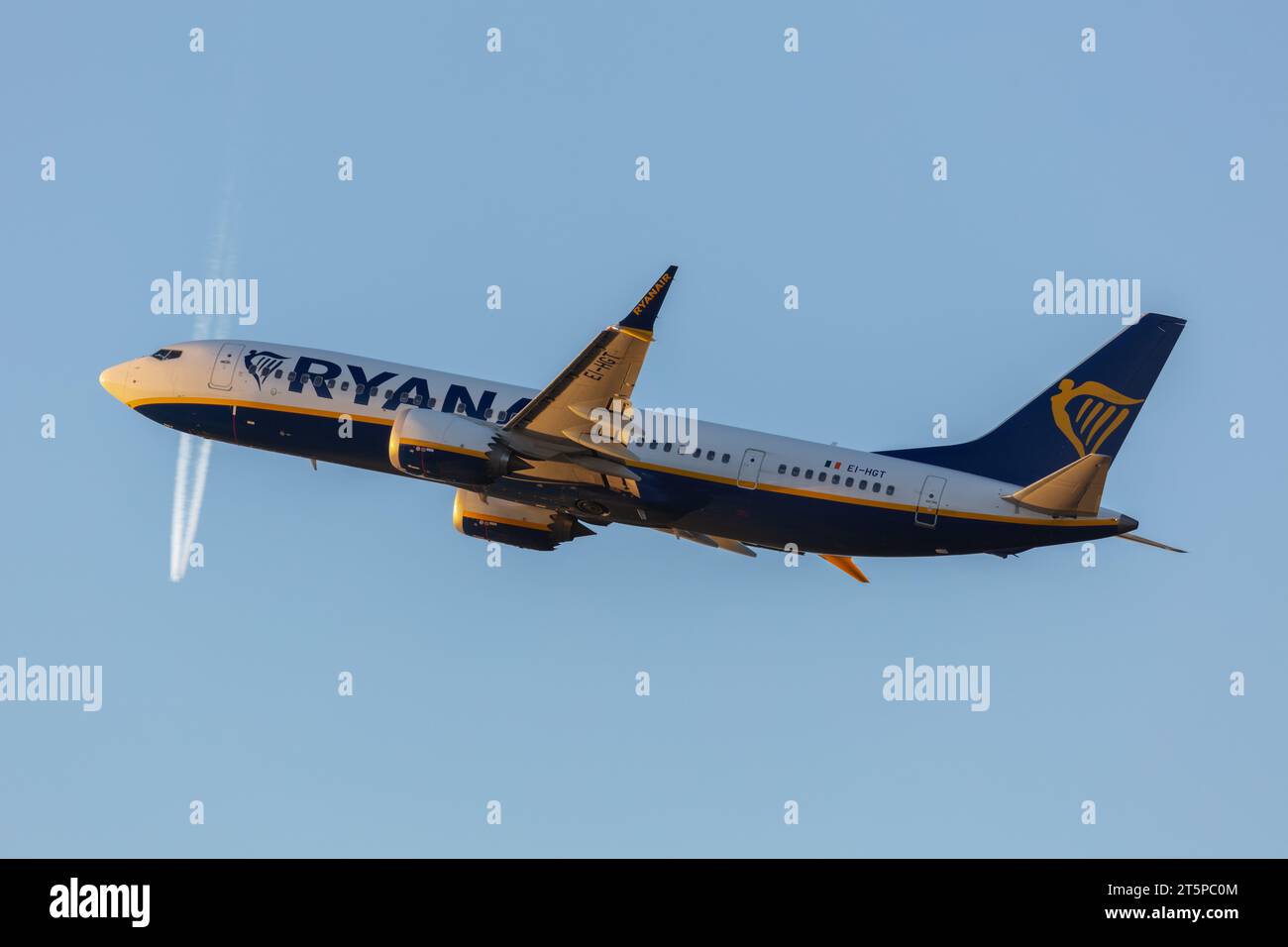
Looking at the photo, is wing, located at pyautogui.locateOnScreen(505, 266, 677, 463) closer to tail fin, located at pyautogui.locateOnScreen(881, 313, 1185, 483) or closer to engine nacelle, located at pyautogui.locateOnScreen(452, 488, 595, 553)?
engine nacelle, located at pyautogui.locateOnScreen(452, 488, 595, 553)

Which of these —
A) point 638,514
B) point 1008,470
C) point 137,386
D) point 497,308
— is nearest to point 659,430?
point 638,514

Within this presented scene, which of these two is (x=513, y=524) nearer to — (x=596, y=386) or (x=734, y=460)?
(x=734, y=460)

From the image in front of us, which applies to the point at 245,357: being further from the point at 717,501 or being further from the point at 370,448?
the point at 717,501

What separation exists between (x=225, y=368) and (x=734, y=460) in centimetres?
1717

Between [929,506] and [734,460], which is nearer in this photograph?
[929,506]

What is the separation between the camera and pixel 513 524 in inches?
2386

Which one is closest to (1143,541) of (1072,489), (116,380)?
(1072,489)

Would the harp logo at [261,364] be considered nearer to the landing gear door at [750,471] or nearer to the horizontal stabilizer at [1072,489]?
the landing gear door at [750,471]

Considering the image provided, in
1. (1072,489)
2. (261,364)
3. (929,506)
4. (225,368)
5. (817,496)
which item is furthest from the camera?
(225,368)

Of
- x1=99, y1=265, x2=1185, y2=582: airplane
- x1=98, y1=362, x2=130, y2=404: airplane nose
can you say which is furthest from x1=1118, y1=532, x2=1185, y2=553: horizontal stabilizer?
x1=98, y1=362, x2=130, y2=404: airplane nose

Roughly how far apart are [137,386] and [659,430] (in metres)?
18.5

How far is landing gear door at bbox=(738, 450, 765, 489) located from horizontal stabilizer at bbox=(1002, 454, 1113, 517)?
772 centimetres

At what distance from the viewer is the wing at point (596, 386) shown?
50.3 metres

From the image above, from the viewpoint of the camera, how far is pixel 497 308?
57.4 metres
